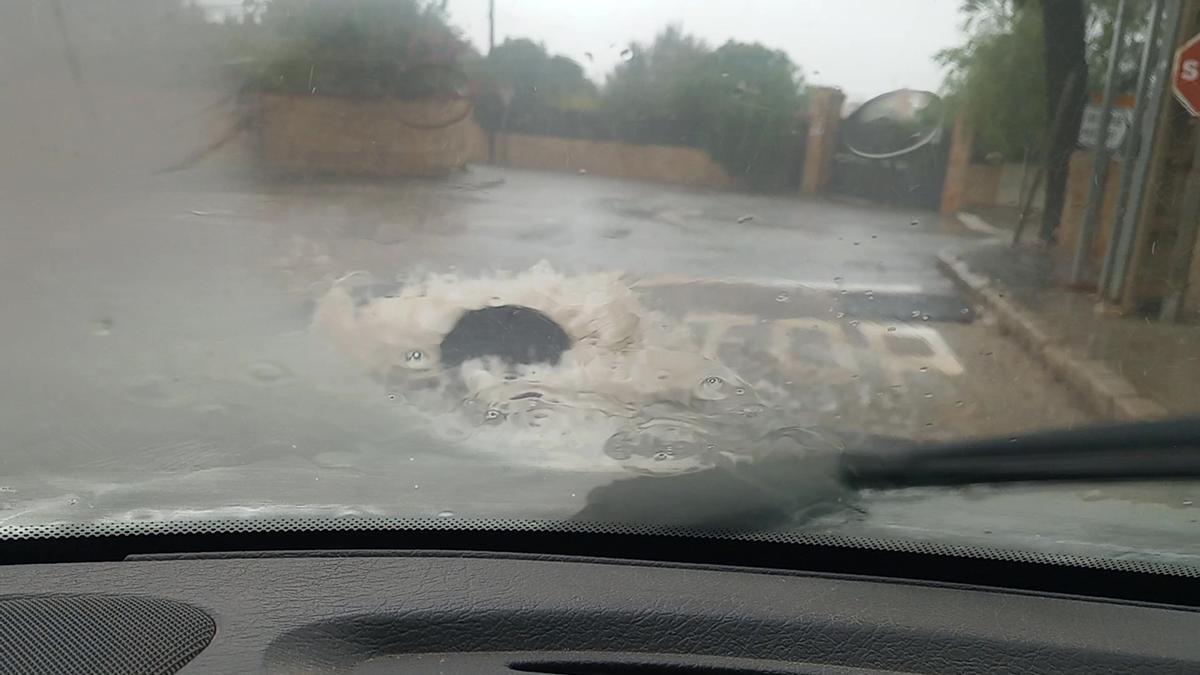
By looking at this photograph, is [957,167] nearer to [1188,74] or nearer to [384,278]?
[1188,74]

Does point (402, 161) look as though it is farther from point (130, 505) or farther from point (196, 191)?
point (130, 505)

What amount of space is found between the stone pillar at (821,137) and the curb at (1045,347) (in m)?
0.70

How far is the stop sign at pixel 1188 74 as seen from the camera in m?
4.20

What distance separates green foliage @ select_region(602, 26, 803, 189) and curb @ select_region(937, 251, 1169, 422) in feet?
3.18

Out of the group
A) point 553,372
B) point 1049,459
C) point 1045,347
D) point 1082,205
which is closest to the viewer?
point 1049,459

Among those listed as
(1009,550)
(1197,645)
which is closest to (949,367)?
(1009,550)

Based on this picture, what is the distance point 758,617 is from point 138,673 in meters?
1.57

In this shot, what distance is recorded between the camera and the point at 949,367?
4.59 metres

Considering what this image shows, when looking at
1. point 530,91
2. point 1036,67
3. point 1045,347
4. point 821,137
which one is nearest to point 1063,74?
point 1036,67

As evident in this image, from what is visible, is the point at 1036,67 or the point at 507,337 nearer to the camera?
the point at 1036,67

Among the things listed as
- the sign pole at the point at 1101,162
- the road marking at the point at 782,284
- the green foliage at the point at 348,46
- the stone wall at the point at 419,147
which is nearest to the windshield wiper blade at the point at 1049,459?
the road marking at the point at 782,284

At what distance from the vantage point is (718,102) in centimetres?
409

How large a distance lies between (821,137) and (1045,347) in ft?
5.04

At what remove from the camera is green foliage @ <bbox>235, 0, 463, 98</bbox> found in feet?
12.9
